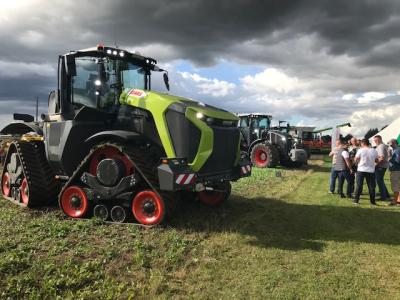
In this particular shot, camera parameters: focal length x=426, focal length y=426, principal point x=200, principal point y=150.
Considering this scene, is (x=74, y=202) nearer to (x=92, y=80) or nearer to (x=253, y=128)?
(x=92, y=80)

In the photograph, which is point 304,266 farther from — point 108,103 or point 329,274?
point 108,103

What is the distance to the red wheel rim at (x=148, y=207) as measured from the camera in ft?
23.5

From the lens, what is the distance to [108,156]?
7.59 metres

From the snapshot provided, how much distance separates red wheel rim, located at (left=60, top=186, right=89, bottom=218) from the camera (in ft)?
25.5

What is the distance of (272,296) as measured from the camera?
4.75 metres

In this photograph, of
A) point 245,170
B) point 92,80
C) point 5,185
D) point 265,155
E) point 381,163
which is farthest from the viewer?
point 265,155

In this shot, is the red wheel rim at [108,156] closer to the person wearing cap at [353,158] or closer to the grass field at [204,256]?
the grass field at [204,256]

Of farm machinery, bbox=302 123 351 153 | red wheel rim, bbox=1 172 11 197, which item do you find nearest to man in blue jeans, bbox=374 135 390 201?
red wheel rim, bbox=1 172 11 197

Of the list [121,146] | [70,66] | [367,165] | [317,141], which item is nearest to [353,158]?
[367,165]

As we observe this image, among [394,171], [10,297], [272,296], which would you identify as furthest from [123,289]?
[394,171]

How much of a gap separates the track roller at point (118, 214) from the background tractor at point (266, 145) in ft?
39.2

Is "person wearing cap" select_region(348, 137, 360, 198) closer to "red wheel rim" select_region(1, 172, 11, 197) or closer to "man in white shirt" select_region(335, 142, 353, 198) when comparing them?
"man in white shirt" select_region(335, 142, 353, 198)

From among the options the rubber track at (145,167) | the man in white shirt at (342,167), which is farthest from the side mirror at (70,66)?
the man in white shirt at (342,167)

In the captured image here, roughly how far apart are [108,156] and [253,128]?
1514 cm
